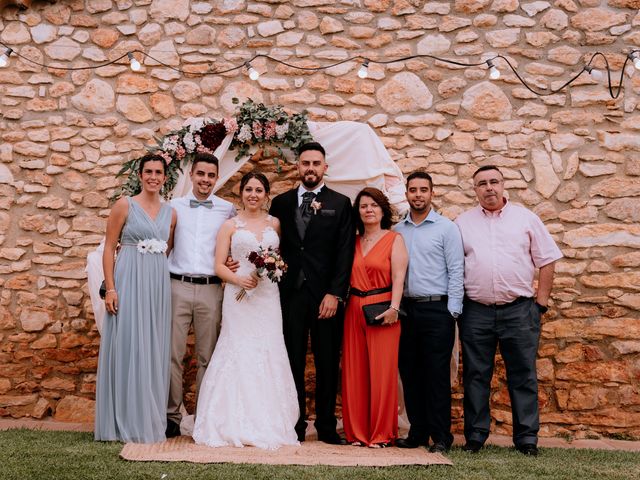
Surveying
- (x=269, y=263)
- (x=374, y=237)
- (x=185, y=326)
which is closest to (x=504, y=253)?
(x=374, y=237)

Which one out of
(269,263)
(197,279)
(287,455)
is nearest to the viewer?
(287,455)

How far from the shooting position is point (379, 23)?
17.9 ft

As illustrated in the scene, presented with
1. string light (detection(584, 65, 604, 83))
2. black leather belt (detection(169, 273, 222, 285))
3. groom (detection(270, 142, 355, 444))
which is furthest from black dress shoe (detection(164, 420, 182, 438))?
string light (detection(584, 65, 604, 83))

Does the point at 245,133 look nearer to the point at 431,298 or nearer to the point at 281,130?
the point at 281,130

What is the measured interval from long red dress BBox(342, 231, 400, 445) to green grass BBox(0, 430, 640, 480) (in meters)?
0.53

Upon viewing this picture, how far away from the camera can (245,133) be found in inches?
196

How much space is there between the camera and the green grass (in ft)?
10.6


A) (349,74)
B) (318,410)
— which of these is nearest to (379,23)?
(349,74)

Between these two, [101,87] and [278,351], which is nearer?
[278,351]

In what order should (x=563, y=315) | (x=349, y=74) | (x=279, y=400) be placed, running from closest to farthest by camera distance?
(x=279, y=400) → (x=563, y=315) → (x=349, y=74)

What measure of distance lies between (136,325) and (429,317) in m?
2.03

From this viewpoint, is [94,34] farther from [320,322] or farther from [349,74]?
[320,322]

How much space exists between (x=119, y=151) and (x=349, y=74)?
7.14ft

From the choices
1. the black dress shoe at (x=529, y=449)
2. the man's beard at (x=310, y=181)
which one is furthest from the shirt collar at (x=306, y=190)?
the black dress shoe at (x=529, y=449)
